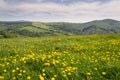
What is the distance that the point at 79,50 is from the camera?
513 inches

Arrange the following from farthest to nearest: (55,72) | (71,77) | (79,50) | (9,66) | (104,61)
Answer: (79,50), (104,61), (9,66), (55,72), (71,77)

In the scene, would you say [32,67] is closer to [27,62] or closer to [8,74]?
[27,62]

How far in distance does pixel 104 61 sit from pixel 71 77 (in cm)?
268

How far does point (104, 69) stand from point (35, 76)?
2.33 m

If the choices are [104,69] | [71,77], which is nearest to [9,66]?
[71,77]

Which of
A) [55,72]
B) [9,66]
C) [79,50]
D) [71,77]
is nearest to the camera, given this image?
[71,77]

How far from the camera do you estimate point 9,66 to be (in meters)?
8.27

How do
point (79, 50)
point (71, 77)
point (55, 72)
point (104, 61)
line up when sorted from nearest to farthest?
point (71, 77) < point (55, 72) < point (104, 61) < point (79, 50)

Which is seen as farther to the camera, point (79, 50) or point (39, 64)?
point (79, 50)

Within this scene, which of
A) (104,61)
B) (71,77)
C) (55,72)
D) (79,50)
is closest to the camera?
(71,77)

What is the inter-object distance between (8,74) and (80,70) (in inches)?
93.8

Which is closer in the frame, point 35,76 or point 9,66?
point 35,76

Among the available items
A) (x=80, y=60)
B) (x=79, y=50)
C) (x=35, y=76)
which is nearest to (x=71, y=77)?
(x=35, y=76)

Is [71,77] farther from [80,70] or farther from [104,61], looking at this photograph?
[104,61]
